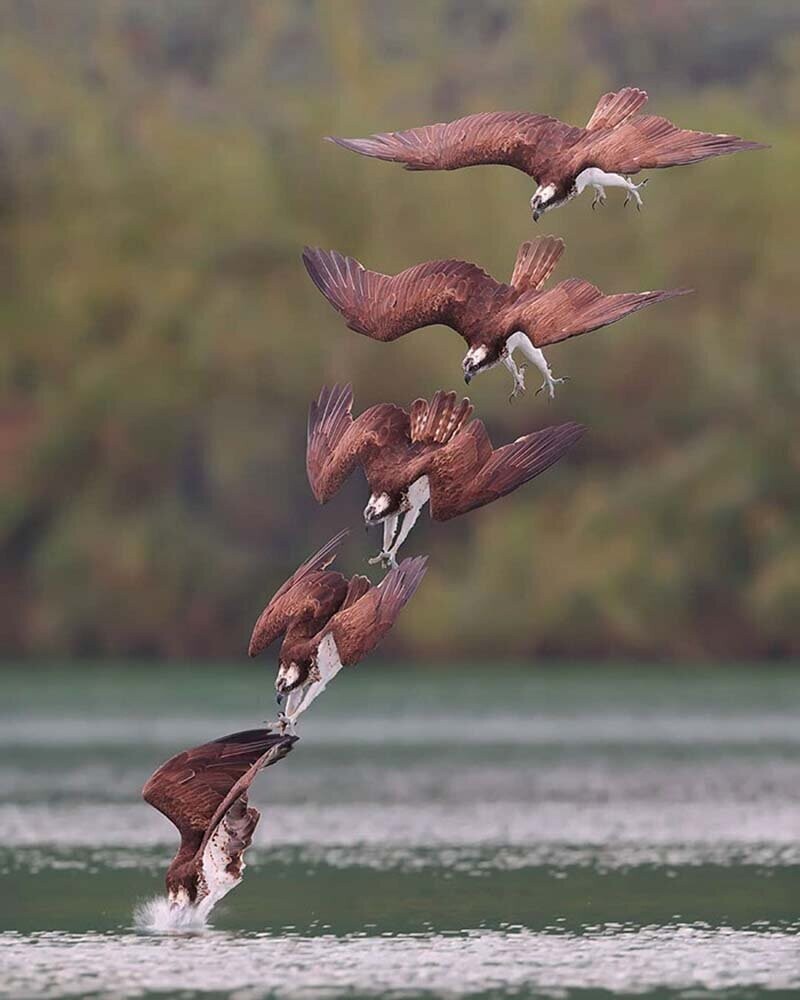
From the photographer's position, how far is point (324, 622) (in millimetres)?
18828

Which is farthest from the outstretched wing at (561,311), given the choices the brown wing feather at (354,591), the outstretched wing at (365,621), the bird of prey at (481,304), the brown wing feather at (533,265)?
the brown wing feather at (354,591)

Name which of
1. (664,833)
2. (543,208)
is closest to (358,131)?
(664,833)

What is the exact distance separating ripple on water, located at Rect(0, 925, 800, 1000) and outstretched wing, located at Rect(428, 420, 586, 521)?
276cm

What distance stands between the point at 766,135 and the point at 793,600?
9.27m

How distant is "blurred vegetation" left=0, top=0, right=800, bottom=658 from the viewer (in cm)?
5397

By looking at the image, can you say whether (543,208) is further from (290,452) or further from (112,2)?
(112,2)

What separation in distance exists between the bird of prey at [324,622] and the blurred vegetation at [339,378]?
1311 inches

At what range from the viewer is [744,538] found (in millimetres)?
54125

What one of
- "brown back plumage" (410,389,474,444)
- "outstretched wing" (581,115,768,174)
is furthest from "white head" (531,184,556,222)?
"brown back plumage" (410,389,474,444)

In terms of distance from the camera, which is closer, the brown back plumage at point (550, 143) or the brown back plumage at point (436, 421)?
the brown back plumage at point (550, 143)

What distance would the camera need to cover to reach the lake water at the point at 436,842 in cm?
1895

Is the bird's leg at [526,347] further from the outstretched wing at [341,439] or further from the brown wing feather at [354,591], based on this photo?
the brown wing feather at [354,591]

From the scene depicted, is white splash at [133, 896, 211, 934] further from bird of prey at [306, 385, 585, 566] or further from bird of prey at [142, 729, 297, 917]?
bird of prey at [306, 385, 585, 566]

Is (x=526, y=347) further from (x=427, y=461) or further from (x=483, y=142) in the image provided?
(x=483, y=142)
